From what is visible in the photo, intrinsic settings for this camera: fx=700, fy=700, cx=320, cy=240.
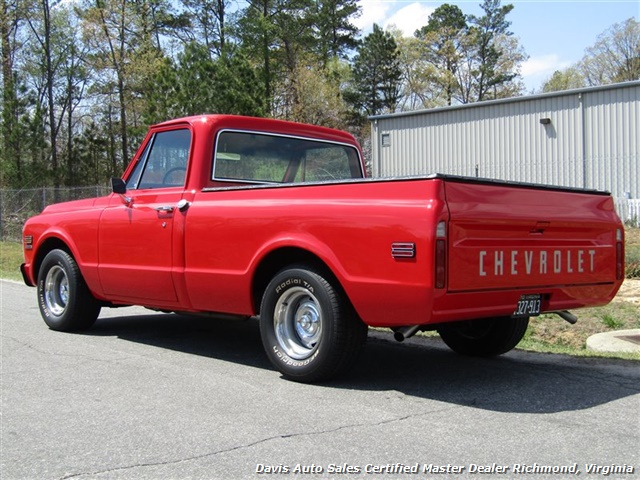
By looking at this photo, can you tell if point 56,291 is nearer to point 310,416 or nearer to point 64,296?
point 64,296

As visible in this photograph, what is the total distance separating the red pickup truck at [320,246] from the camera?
445 cm

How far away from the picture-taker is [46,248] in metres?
7.96

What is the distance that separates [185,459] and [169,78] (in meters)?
21.0

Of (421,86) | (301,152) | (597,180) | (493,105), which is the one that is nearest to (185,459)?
(301,152)

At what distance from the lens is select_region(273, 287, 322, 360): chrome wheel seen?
5172mm

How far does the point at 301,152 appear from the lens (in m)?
6.96

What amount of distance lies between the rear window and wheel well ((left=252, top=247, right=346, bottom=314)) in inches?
46.7

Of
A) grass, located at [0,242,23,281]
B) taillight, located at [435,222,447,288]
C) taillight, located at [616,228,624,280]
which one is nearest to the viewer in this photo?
taillight, located at [435,222,447,288]

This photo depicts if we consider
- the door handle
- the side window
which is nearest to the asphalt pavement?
the door handle

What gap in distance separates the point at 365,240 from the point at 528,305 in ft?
4.20

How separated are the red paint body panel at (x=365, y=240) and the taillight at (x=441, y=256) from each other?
2cm

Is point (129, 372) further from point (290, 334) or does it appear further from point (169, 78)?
point (169, 78)

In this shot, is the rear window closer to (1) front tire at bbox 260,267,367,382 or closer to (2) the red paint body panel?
(2) the red paint body panel

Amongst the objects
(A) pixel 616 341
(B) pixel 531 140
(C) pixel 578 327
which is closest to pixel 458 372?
(A) pixel 616 341
